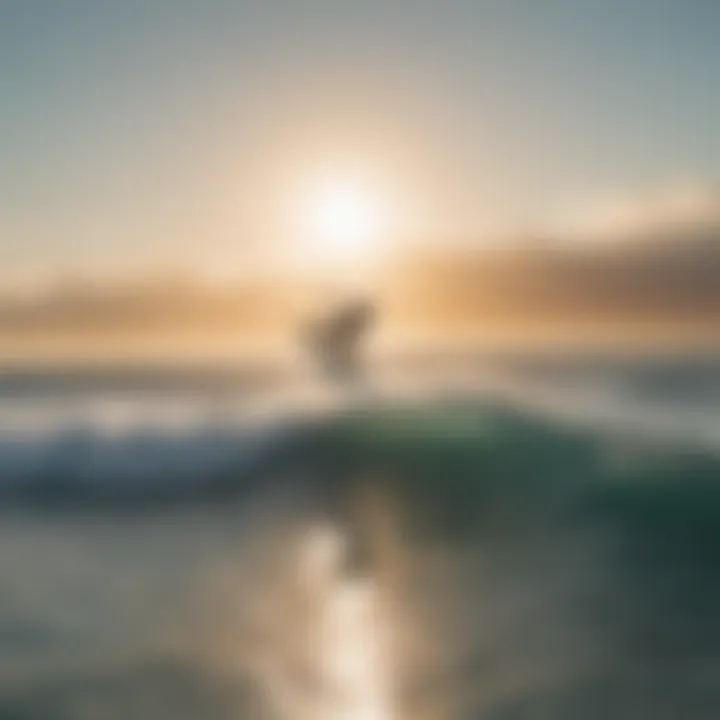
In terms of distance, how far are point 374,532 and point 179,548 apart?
2.64 feet

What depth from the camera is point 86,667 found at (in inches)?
79.5

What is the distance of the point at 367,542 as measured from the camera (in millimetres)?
3104

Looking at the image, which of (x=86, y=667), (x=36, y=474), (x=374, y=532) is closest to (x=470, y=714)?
(x=86, y=667)

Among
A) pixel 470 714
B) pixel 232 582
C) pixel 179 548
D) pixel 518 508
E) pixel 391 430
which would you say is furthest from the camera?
pixel 391 430

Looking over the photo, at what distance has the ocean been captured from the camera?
1.92m

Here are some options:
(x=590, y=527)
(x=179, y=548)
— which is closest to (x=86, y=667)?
(x=179, y=548)

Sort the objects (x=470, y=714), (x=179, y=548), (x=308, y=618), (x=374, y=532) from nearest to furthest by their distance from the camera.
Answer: (x=470, y=714) → (x=308, y=618) → (x=179, y=548) → (x=374, y=532)

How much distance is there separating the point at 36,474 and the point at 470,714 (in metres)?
3.14

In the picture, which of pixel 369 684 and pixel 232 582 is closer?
pixel 369 684

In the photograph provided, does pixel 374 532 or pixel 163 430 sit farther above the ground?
pixel 163 430

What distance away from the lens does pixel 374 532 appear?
3238mm

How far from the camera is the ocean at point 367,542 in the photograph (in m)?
1.92

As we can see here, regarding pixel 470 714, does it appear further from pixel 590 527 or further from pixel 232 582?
pixel 590 527

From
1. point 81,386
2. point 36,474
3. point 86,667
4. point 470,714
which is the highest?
point 81,386
